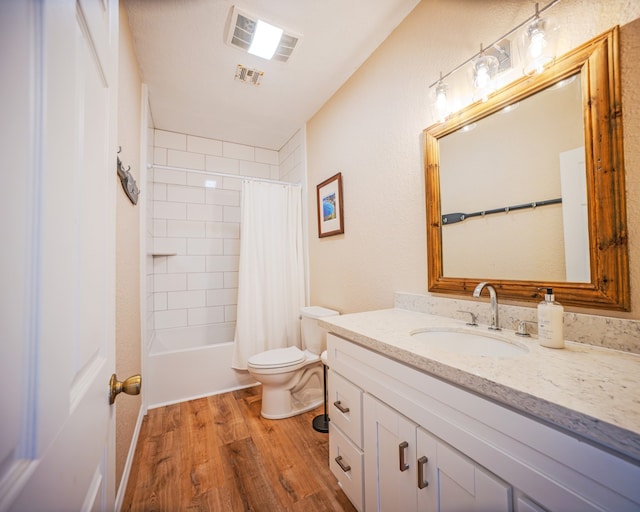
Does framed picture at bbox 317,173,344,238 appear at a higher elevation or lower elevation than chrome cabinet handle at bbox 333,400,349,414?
higher

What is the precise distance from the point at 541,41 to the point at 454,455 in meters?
1.38

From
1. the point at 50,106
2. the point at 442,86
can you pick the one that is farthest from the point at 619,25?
the point at 50,106

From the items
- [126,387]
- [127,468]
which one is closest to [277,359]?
[127,468]

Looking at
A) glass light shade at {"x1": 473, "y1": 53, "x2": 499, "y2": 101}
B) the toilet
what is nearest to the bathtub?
the toilet

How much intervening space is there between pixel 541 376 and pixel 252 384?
2347mm

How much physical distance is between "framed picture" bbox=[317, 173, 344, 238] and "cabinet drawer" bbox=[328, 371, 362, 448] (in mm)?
1161

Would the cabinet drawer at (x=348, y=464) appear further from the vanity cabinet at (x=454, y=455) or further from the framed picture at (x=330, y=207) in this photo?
the framed picture at (x=330, y=207)

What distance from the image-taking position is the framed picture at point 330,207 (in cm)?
210

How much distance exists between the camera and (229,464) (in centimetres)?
150

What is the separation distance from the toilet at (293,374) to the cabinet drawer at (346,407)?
2.27 feet

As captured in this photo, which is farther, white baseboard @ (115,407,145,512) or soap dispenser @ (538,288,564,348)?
white baseboard @ (115,407,145,512)

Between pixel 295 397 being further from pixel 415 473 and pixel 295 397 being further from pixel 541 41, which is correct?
pixel 541 41

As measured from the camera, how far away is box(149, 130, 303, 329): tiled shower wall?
2717 millimetres

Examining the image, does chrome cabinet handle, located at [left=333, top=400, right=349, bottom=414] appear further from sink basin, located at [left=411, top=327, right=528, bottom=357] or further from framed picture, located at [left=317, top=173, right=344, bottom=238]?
framed picture, located at [left=317, top=173, right=344, bottom=238]
